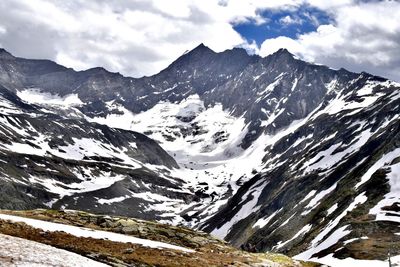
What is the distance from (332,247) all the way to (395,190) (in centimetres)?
3538

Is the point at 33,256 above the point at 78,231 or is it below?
below

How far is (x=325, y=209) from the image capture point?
152m

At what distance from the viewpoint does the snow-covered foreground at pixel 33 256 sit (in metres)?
25.3

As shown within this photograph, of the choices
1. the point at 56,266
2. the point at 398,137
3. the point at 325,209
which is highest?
the point at 398,137

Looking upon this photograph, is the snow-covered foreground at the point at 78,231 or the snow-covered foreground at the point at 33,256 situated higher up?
the snow-covered foreground at the point at 78,231

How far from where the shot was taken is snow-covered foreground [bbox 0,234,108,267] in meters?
25.3

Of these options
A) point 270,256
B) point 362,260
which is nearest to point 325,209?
point 362,260

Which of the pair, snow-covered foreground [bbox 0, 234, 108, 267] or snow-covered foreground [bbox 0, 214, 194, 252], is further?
snow-covered foreground [bbox 0, 214, 194, 252]

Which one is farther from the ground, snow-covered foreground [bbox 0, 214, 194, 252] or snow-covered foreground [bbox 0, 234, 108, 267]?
snow-covered foreground [bbox 0, 214, 194, 252]

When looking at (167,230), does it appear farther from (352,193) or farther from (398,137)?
(398,137)

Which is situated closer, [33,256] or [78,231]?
[33,256]

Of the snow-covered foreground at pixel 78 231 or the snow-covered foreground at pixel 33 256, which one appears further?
the snow-covered foreground at pixel 78 231

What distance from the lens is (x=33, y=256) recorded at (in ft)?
88.2

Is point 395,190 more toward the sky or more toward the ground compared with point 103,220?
more toward the sky
